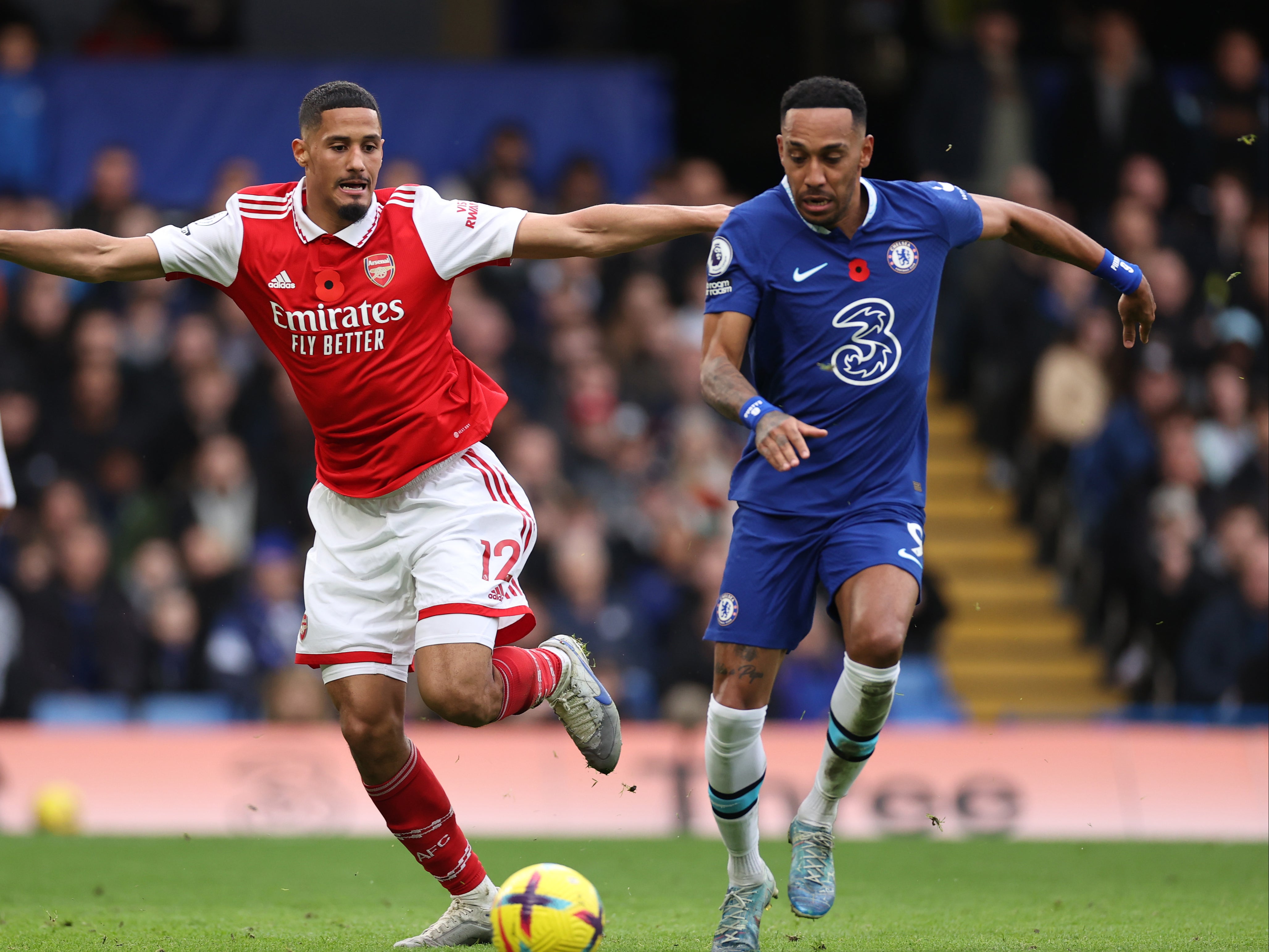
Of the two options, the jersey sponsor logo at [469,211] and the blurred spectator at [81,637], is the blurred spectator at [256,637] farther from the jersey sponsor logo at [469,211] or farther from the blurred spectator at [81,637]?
the jersey sponsor logo at [469,211]

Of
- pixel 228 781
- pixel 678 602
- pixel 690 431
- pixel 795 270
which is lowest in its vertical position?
pixel 228 781

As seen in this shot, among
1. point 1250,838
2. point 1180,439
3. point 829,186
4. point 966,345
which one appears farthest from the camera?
point 966,345

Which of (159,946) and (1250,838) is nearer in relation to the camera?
(159,946)

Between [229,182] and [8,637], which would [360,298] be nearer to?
[8,637]

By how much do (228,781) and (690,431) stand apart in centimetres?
418

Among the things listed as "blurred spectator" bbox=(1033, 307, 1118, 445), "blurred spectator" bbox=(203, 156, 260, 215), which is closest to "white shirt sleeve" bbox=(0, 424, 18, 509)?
"blurred spectator" bbox=(203, 156, 260, 215)

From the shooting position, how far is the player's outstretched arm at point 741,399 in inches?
226

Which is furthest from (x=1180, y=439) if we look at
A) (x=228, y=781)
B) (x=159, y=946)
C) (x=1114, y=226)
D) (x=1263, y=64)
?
(x=159, y=946)

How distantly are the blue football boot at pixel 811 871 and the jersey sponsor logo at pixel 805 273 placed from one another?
200 centimetres

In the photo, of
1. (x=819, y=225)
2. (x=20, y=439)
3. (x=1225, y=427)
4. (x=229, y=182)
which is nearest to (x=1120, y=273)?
(x=819, y=225)

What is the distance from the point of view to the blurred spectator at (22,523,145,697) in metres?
11.8

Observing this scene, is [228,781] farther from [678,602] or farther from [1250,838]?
[1250,838]

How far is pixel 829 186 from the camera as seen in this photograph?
632 cm

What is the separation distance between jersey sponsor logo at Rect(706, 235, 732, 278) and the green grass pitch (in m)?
2.50
